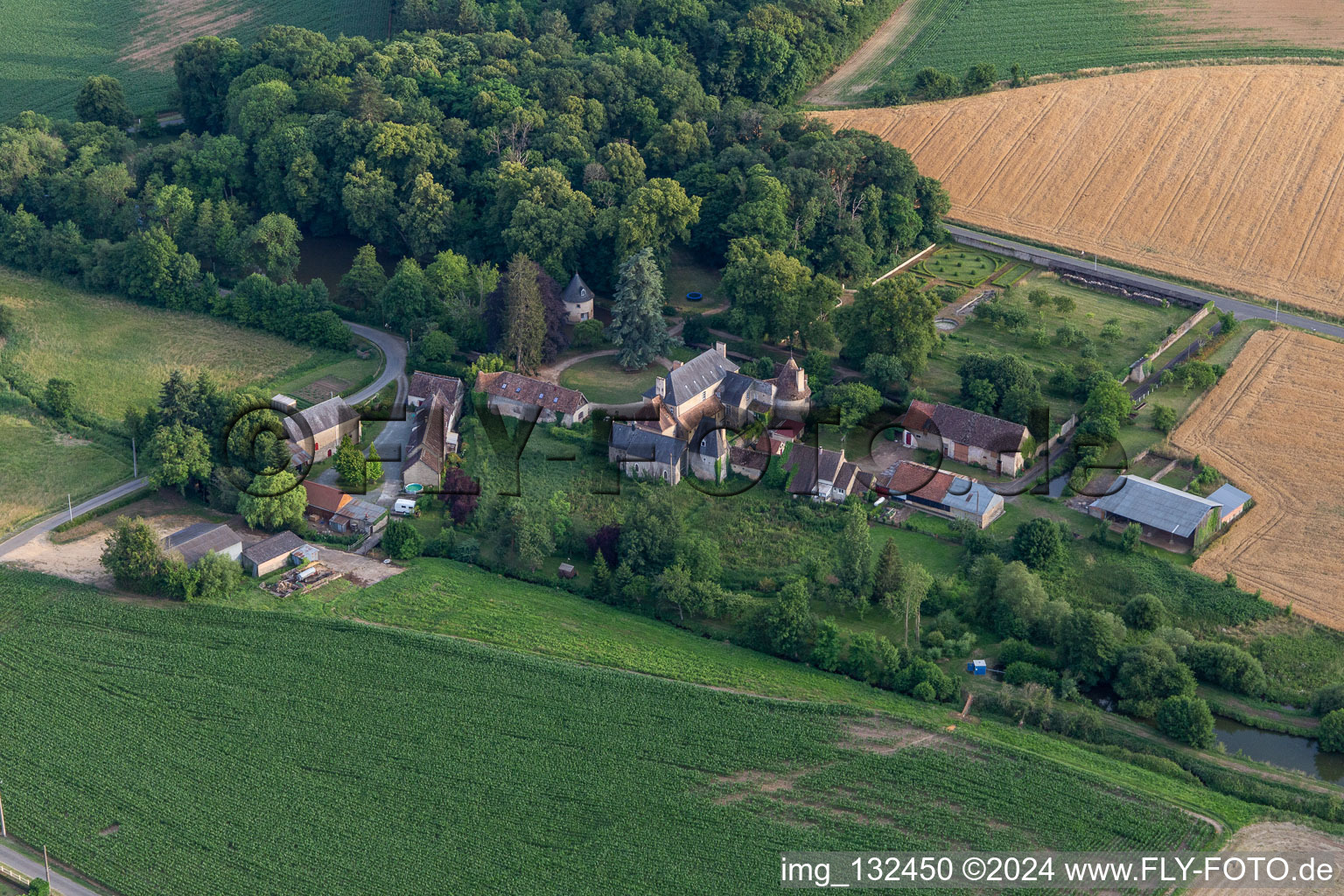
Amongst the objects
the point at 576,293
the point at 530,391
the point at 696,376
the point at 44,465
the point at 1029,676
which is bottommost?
the point at 1029,676

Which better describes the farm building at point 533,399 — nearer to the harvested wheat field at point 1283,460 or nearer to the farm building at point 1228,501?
the harvested wheat field at point 1283,460

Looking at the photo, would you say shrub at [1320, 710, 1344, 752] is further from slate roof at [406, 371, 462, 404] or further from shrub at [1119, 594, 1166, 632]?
slate roof at [406, 371, 462, 404]

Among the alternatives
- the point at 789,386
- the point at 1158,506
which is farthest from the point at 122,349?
Answer: the point at 1158,506

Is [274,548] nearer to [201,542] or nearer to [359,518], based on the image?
[201,542]

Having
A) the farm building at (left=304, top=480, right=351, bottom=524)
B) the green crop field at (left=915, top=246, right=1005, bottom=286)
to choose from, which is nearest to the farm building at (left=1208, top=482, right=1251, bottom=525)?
the green crop field at (left=915, top=246, right=1005, bottom=286)

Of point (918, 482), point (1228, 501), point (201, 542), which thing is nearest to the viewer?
point (201, 542)

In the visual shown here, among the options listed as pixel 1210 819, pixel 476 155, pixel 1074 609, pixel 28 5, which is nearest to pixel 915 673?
pixel 1074 609

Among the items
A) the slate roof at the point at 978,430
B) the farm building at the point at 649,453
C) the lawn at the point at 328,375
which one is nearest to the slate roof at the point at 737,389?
the farm building at the point at 649,453
